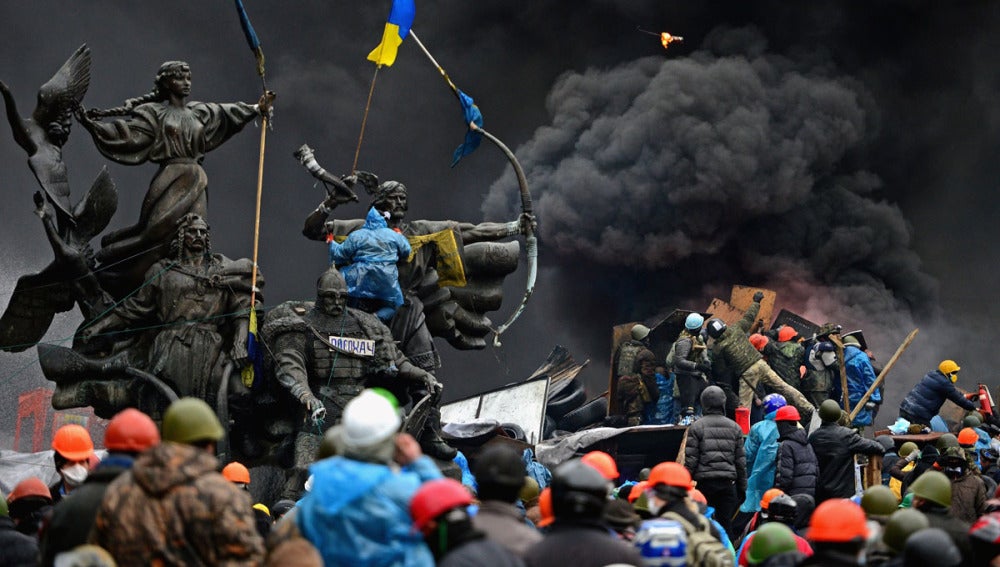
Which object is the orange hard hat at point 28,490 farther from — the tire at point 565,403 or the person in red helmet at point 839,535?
the tire at point 565,403

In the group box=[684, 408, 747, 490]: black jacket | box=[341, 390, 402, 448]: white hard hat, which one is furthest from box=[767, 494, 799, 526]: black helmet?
box=[341, 390, 402, 448]: white hard hat

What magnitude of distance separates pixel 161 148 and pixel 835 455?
675 centimetres

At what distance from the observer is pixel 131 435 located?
5.66 meters

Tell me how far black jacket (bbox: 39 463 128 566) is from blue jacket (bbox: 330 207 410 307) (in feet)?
24.9

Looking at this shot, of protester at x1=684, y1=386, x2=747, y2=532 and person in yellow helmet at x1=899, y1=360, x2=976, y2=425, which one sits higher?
person in yellow helmet at x1=899, y1=360, x2=976, y2=425

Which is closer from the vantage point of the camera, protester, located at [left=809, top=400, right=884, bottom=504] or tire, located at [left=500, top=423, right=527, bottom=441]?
protester, located at [left=809, top=400, right=884, bottom=504]

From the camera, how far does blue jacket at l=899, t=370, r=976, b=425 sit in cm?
1605

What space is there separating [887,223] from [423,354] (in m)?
17.1

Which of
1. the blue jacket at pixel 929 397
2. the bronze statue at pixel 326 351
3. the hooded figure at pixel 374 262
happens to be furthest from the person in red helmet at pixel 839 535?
the blue jacket at pixel 929 397

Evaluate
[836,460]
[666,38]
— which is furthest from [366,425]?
[666,38]

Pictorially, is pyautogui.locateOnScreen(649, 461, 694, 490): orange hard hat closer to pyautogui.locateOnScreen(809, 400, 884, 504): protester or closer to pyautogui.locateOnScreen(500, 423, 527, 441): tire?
pyautogui.locateOnScreen(809, 400, 884, 504): protester

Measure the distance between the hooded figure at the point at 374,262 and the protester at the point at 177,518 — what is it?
801cm

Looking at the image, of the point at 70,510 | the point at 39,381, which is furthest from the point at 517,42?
the point at 70,510

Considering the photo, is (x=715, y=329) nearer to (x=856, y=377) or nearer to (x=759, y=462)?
(x=856, y=377)
